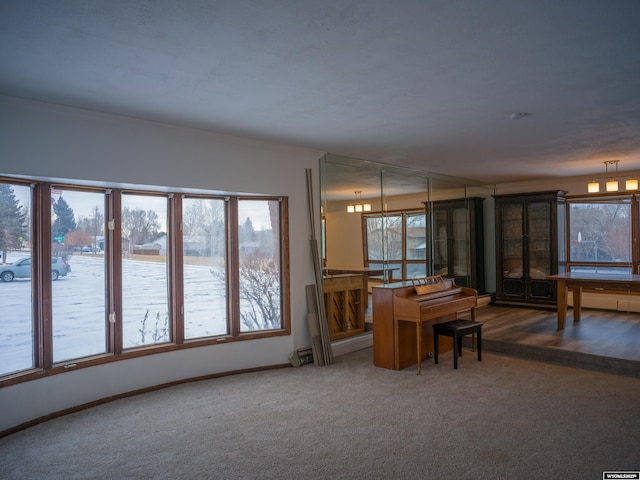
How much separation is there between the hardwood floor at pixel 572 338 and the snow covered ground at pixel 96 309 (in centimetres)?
360

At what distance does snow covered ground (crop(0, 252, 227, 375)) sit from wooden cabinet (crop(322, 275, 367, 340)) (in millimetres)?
1436

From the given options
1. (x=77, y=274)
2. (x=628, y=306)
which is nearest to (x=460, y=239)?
(x=628, y=306)

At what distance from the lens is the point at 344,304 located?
608cm

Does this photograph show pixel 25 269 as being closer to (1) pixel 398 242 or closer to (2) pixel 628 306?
(1) pixel 398 242

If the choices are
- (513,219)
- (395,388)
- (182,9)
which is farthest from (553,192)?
(182,9)

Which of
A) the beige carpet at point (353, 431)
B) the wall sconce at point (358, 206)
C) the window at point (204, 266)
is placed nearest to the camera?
the beige carpet at point (353, 431)

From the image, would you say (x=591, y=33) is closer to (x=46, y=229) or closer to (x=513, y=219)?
(x=46, y=229)

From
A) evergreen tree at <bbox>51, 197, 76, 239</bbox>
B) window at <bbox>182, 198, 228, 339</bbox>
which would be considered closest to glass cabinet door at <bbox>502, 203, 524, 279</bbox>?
window at <bbox>182, 198, 228, 339</bbox>

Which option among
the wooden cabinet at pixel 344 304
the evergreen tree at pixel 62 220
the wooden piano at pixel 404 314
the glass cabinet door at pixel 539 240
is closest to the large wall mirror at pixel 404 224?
the wooden cabinet at pixel 344 304

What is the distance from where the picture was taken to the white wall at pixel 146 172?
11.7 feet

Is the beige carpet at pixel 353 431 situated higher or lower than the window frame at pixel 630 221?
lower

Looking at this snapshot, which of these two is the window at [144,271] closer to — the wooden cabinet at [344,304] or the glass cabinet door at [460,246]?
the wooden cabinet at [344,304]

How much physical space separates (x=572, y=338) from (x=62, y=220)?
6001 mm

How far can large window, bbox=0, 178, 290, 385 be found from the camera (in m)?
3.74
